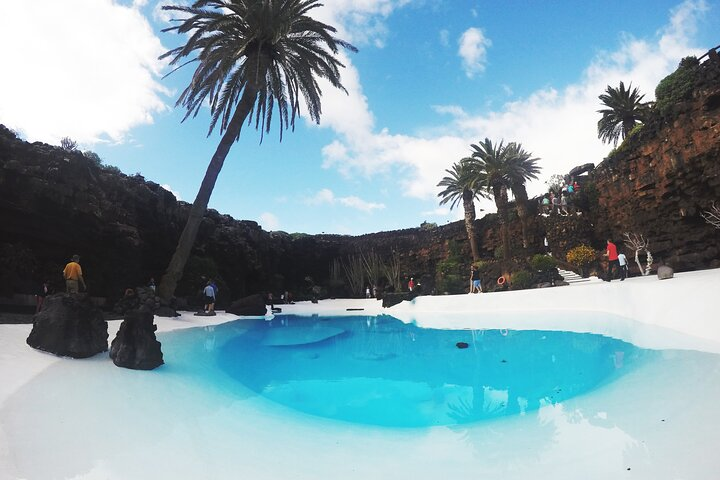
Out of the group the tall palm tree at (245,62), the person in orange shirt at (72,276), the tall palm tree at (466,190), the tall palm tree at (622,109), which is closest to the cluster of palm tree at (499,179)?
the tall palm tree at (466,190)

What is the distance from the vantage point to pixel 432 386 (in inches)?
232

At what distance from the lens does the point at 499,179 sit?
25516mm

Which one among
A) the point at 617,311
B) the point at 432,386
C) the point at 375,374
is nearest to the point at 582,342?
the point at 617,311

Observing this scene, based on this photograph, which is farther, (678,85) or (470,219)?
(470,219)

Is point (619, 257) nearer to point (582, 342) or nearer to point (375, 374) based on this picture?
point (582, 342)

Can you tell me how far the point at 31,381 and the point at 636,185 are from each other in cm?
2367

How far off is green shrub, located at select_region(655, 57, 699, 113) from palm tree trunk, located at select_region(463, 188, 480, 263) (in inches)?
544

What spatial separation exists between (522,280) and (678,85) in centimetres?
1179

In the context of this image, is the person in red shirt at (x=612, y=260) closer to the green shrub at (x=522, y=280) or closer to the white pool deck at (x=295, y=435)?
the green shrub at (x=522, y=280)

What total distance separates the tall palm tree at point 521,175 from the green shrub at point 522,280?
299 inches

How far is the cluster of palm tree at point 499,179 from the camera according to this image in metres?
25.3

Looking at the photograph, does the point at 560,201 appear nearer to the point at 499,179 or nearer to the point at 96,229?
the point at 499,179

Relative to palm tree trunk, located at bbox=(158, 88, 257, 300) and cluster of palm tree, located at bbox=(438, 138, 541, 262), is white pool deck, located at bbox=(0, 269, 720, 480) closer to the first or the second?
palm tree trunk, located at bbox=(158, 88, 257, 300)

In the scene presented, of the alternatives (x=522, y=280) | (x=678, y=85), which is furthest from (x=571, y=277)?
(x=678, y=85)
